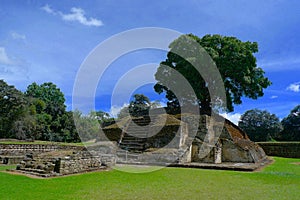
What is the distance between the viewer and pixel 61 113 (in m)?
42.4

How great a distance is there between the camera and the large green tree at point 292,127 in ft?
128

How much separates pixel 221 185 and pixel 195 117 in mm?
9344

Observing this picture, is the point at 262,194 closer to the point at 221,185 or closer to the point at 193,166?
the point at 221,185

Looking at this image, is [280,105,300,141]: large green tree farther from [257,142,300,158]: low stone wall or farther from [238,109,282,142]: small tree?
[257,142,300,158]: low stone wall

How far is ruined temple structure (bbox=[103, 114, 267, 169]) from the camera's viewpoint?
43.2 feet

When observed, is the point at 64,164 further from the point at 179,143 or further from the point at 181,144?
the point at 181,144

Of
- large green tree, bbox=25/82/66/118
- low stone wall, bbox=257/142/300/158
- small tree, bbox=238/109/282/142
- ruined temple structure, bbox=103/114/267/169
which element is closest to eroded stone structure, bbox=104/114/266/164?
ruined temple structure, bbox=103/114/267/169

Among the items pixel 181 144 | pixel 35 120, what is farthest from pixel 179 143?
pixel 35 120

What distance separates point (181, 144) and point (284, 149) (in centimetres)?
1671

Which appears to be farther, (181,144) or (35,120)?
(35,120)

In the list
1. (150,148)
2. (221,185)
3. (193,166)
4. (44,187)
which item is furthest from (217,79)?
(44,187)

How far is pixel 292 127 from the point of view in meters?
40.7

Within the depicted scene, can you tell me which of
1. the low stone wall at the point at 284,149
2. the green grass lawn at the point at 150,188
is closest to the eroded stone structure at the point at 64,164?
the green grass lawn at the point at 150,188

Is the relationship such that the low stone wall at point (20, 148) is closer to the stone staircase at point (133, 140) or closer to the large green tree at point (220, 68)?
the stone staircase at point (133, 140)
